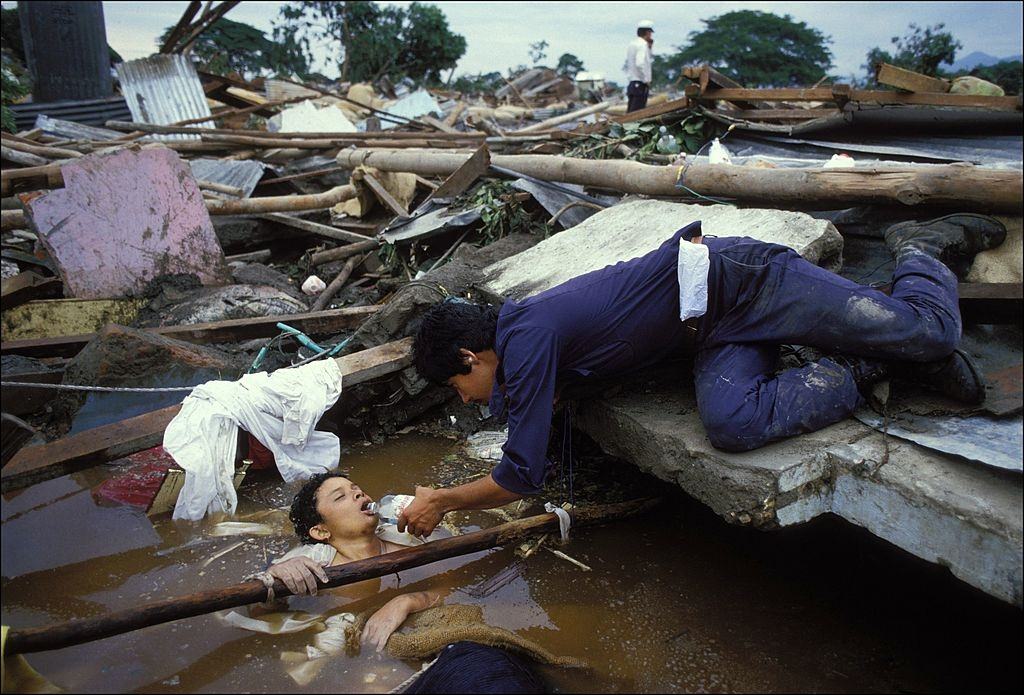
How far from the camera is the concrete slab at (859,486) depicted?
226cm

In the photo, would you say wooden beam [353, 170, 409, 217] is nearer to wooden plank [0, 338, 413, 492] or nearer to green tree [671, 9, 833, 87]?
wooden plank [0, 338, 413, 492]

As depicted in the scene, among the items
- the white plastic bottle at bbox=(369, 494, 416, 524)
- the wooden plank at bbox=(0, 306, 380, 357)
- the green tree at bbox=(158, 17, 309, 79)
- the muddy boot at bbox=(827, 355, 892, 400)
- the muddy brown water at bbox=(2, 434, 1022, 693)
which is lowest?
the muddy brown water at bbox=(2, 434, 1022, 693)

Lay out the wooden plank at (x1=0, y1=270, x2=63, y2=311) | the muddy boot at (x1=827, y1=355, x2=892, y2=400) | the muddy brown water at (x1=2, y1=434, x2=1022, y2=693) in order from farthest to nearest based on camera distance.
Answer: the wooden plank at (x1=0, y1=270, x2=63, y2=311) < the muddy boot at (x1=827, y1=355, x2=892, y2=400) < the muddy brown water at (x1=2, y1=434, x2=1022, y2=693)

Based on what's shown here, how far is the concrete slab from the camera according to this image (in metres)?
2.26

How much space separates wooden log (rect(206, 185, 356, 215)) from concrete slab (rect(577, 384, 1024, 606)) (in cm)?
565

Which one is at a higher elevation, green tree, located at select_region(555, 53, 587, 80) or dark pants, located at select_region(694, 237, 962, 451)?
green tree, located at select_region(555, 53, 587, 80)

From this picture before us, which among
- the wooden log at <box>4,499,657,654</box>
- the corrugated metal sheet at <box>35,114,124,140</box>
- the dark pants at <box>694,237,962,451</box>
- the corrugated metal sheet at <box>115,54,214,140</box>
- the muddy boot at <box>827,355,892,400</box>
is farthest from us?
the corrugated metal sheet at <box>115,54,214,140</box>

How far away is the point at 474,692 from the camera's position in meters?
2.40

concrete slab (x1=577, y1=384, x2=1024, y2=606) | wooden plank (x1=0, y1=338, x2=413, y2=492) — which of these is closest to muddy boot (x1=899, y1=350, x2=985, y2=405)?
concrete slab (x1=577, y1=384, x2=1024, y2=606)

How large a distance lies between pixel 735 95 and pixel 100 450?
6.05 meters

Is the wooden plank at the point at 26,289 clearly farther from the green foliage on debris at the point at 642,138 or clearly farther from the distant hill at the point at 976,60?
the distant hill at the point at 976,60

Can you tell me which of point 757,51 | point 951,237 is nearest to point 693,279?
point 951,237

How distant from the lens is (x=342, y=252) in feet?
23.6

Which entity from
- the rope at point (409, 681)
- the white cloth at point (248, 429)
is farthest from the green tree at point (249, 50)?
the rope at point (409, 681)
